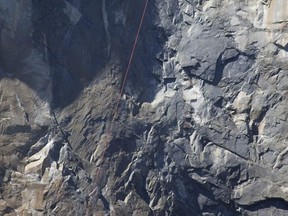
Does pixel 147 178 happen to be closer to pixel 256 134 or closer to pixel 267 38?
pixel 256 134

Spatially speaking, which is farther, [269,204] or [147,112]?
[147,112]

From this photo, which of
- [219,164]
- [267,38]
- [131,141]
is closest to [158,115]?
[131,141]

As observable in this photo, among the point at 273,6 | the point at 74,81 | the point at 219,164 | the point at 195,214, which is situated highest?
the point at 273,6

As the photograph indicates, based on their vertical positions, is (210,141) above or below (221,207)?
above

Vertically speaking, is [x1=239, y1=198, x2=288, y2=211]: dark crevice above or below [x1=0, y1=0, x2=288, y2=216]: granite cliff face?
below

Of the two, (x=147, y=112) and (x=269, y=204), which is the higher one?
(x=147, y=112)

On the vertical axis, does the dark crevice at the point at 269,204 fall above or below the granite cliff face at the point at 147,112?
below
